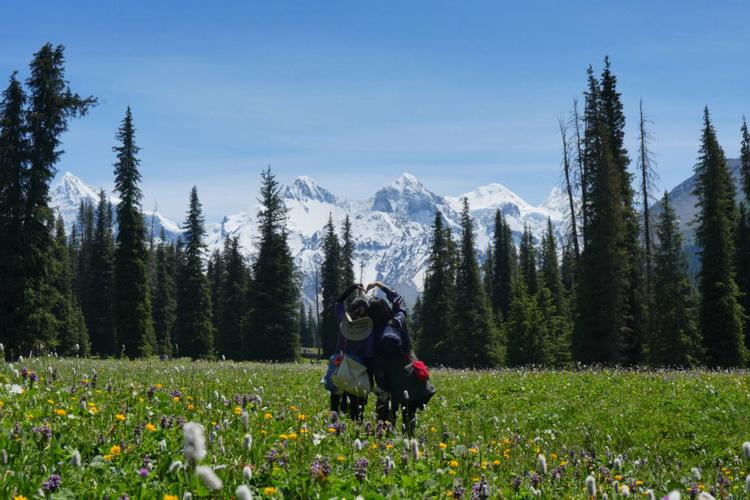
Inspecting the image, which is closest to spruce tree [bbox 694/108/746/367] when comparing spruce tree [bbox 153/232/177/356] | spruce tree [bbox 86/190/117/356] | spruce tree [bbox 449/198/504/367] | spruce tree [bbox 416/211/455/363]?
spruce tree [bbox 449/198/504/367]

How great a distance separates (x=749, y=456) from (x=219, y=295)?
76681mm

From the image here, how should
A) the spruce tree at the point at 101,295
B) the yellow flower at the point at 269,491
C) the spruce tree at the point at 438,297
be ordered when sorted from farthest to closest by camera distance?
1. the spruce tree at the point at 101,295
2. the spruce tree at the point at 438,297
3. the yellow flower at the point at 269,491

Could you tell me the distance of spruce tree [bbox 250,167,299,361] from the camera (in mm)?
55062

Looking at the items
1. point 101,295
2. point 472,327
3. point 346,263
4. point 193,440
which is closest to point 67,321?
point 101,295

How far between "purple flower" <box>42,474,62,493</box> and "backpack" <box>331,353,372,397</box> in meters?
5.04

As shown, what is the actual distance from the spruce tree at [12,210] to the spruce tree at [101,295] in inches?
1697

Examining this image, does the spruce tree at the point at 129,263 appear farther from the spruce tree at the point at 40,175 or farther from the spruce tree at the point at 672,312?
the spruce tree at the point at 672,312

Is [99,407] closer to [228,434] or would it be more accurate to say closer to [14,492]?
[228,434]

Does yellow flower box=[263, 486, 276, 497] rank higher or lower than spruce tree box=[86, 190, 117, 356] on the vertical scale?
lower

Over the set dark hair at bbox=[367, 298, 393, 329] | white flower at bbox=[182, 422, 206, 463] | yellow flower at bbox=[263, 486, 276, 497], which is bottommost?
yellow flower at bbox=[263, 486, 276, 497]

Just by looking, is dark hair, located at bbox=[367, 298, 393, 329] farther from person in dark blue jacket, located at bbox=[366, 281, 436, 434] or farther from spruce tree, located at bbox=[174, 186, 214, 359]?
spruce tree, located at bbox=[174, 186, 214, 359]

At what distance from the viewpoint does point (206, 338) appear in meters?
61.8

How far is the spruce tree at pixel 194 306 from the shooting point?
61.1m

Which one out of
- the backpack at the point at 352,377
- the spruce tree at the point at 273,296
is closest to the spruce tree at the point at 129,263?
the spruce tree at the point at 273,296
